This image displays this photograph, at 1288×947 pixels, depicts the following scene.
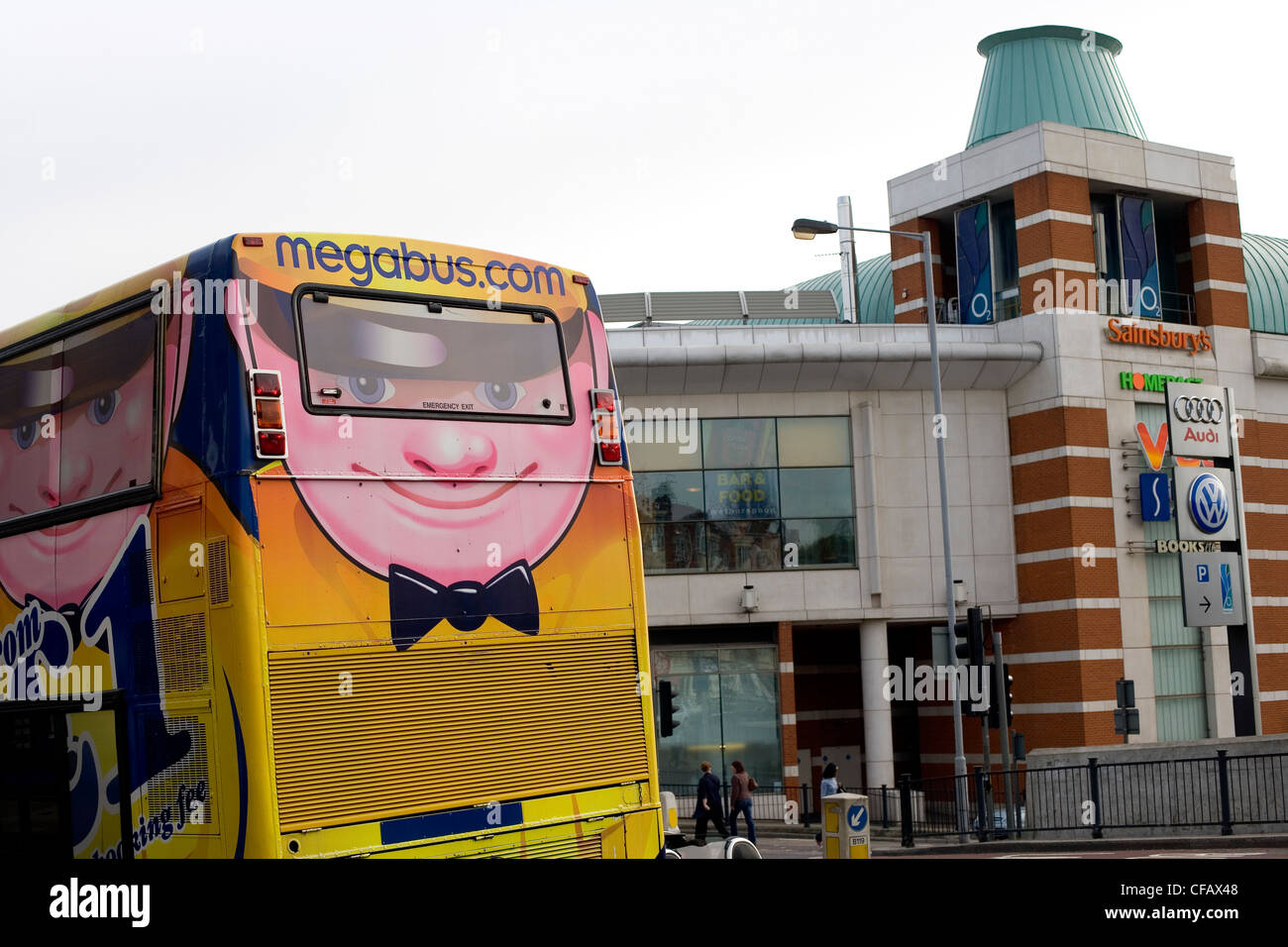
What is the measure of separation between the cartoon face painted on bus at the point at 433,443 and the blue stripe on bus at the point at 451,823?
3.39 ft

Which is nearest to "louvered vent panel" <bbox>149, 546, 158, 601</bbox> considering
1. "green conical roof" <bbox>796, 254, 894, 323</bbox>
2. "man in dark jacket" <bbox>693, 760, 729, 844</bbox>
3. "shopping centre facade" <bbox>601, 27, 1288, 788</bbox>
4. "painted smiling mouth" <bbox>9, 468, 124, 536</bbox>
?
"painted smiling mouth" <bbox>9, 468, 124, 536</bbox>

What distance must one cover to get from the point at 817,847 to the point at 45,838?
20624 mm

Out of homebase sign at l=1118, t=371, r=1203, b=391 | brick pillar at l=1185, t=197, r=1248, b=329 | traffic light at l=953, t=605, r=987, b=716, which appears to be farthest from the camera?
brick pillar at l=1185, t=197, r=1248, b=329

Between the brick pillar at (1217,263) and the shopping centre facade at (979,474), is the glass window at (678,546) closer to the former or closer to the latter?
the shopping centre facade at (979,474)

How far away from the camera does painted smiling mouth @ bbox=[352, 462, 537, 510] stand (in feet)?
28.1

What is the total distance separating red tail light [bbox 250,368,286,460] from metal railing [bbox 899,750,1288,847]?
15.0 metres

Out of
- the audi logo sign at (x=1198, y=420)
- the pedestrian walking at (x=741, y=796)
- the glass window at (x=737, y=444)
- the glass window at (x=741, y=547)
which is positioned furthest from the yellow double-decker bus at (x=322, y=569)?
the audi logo sign at (x=1198, y=420)

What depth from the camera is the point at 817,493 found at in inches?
1447

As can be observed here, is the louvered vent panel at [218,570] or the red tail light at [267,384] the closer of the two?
the louvered vent panel at [218,570]

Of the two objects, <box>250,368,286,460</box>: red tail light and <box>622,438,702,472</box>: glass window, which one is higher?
<box>622,438,702,472</box>: glass window

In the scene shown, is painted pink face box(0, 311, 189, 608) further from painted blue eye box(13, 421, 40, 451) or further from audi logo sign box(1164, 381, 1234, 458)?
audi logo sign box(1164, 381, 1234, 458)

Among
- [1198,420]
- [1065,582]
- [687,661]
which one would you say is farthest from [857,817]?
[1198,420]

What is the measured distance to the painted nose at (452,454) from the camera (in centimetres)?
876

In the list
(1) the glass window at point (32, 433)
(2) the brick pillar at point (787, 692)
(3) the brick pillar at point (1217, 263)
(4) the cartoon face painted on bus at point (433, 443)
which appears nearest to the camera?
(4) the cartoon face painted on bus at point (433, 443)
